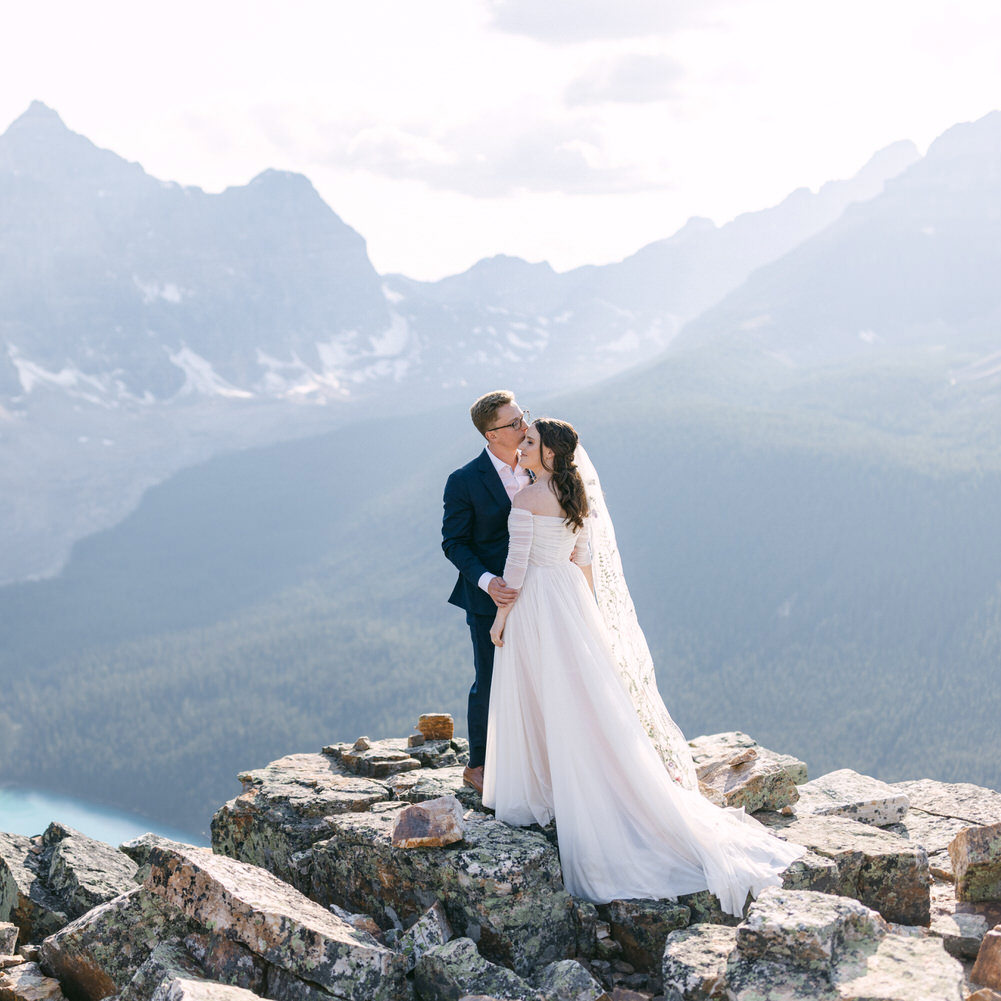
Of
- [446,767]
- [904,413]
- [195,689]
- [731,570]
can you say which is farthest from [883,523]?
[446,767]

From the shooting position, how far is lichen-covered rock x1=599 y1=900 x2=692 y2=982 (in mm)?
5398

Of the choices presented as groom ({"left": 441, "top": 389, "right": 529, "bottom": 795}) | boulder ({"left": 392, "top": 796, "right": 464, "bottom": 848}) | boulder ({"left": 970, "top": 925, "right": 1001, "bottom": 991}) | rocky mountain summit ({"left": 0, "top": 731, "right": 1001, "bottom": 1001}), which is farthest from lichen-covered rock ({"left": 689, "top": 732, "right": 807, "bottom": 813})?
boulder ({"left": 970, "top": 925, "right": 1001, "bottom": 991})

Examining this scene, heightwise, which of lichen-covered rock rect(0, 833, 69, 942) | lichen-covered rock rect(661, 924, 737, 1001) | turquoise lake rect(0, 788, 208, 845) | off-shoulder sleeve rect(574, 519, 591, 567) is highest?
off-shoulder sleeve rect(574, 519, 591, 567)

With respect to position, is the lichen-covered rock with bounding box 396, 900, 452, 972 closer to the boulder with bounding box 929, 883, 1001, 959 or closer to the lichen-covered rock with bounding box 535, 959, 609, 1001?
the lichen-covered rock with bounding box 535, 959, 609, 1001

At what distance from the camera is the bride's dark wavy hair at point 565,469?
19.6ft

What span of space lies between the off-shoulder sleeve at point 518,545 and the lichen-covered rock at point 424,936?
6.82 ft

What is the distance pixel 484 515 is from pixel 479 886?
2452mm

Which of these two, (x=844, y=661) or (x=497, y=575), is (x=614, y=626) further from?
(x=844, y=661)

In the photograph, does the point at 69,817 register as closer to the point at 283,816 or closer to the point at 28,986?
the point at 283,816

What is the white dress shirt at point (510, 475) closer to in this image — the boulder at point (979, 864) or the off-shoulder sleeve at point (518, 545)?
the off-shoulder sleeve at point (518, 545)

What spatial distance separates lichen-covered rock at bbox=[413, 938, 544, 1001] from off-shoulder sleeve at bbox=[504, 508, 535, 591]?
2.23 metres

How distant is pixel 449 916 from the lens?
5.65 meters

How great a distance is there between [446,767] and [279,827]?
74.9 inches

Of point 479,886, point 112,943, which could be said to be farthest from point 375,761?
point 112,943
